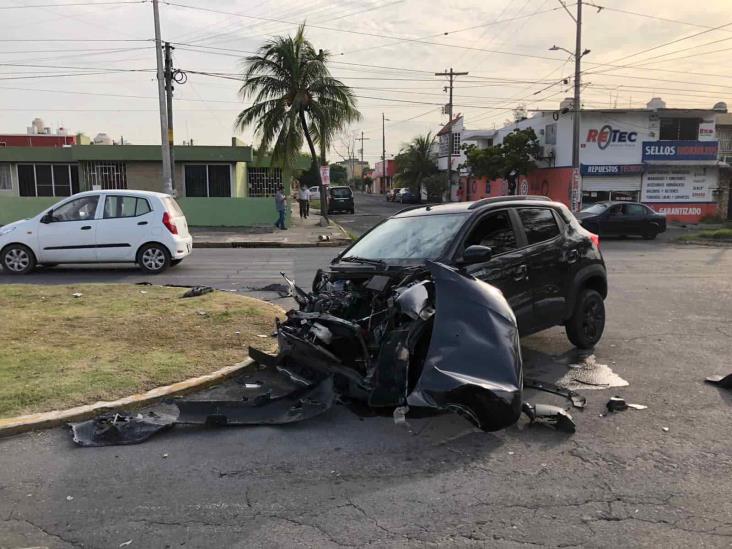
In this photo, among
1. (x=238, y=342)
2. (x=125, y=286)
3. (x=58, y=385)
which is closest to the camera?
(x=58, y=385)

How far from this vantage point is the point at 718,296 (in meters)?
10.6

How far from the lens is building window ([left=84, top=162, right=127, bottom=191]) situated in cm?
2908

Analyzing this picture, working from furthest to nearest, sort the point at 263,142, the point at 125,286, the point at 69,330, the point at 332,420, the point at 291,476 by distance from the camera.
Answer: the point at 263,142 < the point at 125,286 < the point at 69,330 < the point at 332,420 < the point at 291,476

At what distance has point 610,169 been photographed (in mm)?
34906

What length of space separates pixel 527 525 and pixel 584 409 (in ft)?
6.52

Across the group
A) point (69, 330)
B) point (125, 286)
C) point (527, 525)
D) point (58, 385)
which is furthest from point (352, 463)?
point (125, 286)

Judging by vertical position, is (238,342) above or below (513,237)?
below

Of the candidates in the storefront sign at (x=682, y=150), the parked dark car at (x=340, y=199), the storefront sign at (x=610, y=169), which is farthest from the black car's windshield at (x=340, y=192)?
the storefront sign at (x=682, y=150)

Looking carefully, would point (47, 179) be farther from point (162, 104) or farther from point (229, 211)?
point (162, 104)

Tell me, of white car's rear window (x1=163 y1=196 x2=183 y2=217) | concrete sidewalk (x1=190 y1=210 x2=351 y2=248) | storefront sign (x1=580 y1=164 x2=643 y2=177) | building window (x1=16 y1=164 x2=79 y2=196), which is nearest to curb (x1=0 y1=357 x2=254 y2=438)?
white car's rear window (x1=163 y1=196 x2=183 y2=217)

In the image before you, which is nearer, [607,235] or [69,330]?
[69,330]

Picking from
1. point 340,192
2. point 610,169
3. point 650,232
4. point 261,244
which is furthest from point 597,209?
point 340,192

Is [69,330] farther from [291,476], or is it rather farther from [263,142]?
[263,142]

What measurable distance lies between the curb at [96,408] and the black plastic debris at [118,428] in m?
0.11
